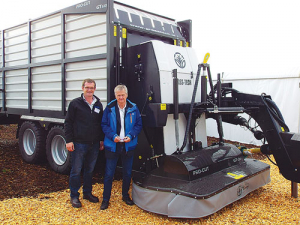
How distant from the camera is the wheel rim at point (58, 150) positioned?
5684mm

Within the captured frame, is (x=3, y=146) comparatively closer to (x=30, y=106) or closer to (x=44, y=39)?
(x=30, y=106)

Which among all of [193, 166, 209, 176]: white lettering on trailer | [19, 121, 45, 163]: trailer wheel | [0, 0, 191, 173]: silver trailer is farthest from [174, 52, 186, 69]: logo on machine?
[19, 121, 45, 163]: trailer wheel

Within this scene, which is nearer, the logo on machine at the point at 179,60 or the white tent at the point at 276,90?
the logo on machine at the point at 179,60

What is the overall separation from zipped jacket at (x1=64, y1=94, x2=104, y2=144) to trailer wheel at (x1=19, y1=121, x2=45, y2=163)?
8.24 ft

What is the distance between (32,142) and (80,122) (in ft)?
10.6

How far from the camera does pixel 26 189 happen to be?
4754 millimetres

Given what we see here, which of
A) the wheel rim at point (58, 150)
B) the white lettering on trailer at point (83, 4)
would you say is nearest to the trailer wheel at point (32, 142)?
the wheel rim at point (58, 150)

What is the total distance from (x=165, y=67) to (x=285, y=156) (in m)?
2.09

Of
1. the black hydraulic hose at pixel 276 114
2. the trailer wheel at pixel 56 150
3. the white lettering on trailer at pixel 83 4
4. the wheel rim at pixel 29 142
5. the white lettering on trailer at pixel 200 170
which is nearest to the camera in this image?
the white lettering on trailer at pixel 200 170

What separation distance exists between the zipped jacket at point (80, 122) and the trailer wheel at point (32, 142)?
8.24ft

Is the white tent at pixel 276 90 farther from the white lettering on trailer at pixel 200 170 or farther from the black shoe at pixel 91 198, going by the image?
the black shoe at pixel 91 198

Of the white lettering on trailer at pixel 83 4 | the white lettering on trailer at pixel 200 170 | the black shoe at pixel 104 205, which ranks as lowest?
the black shoe at pixel 104 205

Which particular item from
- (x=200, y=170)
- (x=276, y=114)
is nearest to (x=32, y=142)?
(x=200, y=170)

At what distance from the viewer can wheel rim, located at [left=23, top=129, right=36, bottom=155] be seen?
6539 mm
